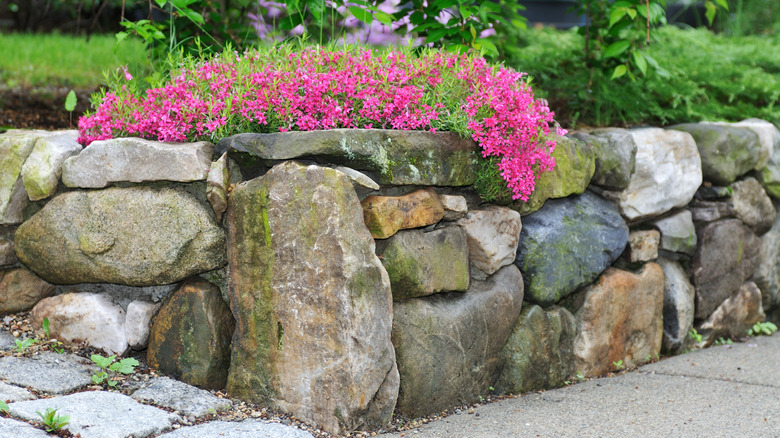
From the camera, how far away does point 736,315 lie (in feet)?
15.0

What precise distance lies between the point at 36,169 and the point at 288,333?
1.40 meters

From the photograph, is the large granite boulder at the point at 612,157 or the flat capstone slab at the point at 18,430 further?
the large granite boulder at the point at 612,157

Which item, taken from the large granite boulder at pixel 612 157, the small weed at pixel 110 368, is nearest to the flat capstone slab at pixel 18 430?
the small weed at pixel 110 368

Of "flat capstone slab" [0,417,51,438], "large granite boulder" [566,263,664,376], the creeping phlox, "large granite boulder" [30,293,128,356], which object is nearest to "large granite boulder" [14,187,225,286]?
"large granite boulder" [30,293,128,356]

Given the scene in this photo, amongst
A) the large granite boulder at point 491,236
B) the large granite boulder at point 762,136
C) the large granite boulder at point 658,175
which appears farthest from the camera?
the large granite boulder at point 762,136

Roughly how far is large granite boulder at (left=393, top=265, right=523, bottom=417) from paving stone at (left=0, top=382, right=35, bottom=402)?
139cm

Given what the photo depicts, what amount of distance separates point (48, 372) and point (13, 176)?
0.95 m

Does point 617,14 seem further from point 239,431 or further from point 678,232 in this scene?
point 239,431

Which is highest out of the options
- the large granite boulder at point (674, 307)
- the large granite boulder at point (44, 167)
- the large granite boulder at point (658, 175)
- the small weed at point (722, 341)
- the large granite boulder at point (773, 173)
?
the large granite boulder at point (44, 167)

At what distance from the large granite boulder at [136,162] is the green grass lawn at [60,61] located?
2093 mm

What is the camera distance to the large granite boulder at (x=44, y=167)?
10.1 ft

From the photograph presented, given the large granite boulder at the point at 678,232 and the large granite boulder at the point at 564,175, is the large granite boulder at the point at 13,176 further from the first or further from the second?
the large granite boulder at the point at 678,232

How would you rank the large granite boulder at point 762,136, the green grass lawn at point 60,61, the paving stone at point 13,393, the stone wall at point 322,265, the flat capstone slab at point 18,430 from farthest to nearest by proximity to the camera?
1. the green grass lawn at point 60,61
2. the large granite boulder at point 762,136
3. the stone wall at point 322,265
4. the paving stone at point 13,393
5. the flat capstone slab at point 18,430

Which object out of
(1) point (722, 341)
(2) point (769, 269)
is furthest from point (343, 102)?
(2) point (769, 269)
